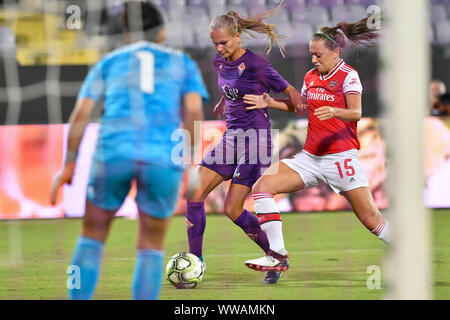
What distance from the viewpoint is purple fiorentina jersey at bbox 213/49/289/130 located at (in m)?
5.24

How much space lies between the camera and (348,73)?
496cm

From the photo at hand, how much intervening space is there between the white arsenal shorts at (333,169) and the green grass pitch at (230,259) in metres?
0.64

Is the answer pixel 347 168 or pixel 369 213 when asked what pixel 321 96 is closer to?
pixel 347 168

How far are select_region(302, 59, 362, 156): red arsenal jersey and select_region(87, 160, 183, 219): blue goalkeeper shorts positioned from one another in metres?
1.80

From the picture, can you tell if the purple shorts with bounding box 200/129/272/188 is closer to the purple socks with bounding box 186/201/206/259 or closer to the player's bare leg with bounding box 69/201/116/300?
the purple socks with bounding box 186/201/206/259

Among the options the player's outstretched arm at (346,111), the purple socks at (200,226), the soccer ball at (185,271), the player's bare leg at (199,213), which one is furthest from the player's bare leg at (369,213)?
the soccer ball at (185,271)

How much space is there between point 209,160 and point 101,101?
1.72 metres

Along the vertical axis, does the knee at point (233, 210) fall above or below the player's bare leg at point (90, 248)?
above

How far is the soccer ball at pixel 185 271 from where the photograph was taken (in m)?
4.90

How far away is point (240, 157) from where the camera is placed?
526 centimetres

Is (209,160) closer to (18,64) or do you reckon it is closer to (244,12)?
(18,64)

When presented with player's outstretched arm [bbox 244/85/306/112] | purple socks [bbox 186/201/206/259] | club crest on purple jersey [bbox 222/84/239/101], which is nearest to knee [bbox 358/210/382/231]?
player's outstretched arm [bbox 244/85/306/112]

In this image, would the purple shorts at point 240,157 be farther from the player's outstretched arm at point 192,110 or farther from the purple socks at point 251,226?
the player's outstretched arm at point 192,110
